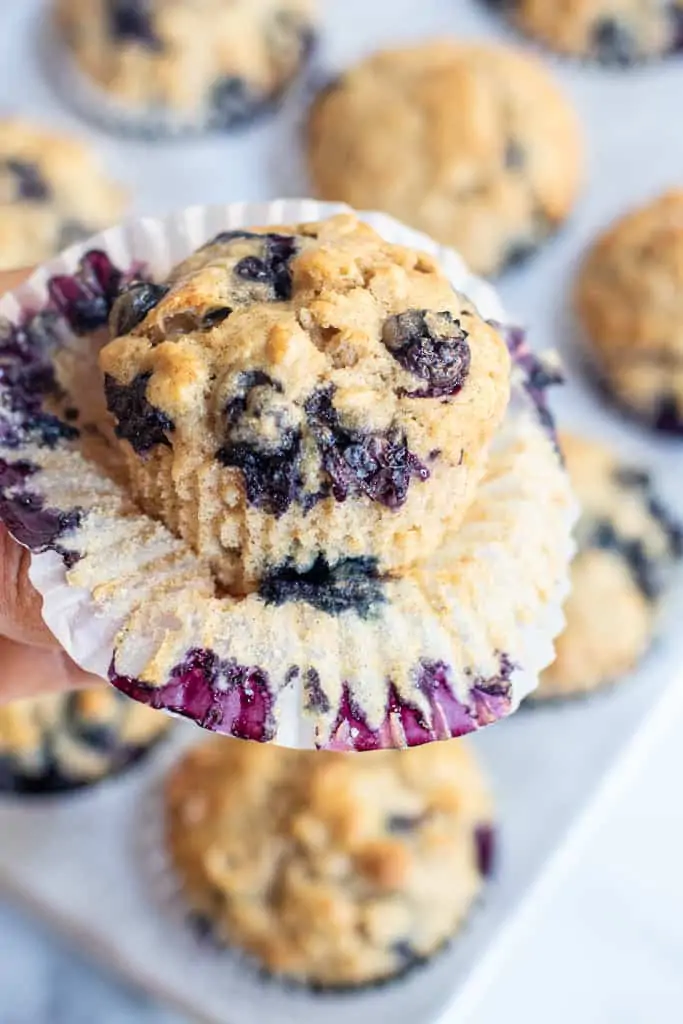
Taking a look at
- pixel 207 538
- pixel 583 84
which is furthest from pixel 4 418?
pixel 583 84

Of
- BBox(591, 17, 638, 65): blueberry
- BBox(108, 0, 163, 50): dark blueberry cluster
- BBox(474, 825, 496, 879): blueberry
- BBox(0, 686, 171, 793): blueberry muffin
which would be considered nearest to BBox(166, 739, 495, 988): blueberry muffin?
BBox(474, 825, 496, 879): blueberry

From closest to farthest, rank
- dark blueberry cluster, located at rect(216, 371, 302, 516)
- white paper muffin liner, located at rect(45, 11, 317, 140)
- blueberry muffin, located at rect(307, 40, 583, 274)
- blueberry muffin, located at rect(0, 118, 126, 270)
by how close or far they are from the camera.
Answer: dark blueberry cluster, located at rect(216, 371, 302, 516)
blueberry muffin, located at rect(0, 118, 126, 270)
blueberry muffin, located at rect(307, 40, 583, 274)
white paper muffin liner, located at rect(45, 11, 317, 140)

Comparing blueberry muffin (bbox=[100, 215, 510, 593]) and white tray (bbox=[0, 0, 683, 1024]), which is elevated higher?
blueberry muffin (bbox=[100, 215, 510, 593])

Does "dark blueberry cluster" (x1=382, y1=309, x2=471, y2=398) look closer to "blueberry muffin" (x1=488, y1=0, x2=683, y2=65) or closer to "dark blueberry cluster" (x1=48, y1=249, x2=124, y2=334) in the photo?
"dark blueberry cluster" (x1=48, y1=249, x2=124, y2=334)

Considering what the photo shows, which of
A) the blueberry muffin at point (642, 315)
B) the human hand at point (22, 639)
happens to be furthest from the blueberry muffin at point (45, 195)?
the blueberry muffin at point (642, 315)

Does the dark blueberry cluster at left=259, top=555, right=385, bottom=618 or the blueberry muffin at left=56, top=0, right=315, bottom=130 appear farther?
the blueberry muffin at left=56, top=0, right=315, bottom=130

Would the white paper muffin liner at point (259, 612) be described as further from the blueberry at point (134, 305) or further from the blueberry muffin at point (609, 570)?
the blueberry muffin at point (609, 570)

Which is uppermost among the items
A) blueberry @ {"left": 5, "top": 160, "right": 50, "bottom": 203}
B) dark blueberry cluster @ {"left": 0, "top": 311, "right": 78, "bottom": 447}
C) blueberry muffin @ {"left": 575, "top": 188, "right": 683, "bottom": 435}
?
dark blueberry cluster @ {"left": 0, "top": 311, "right": 78, "bottom": 447}

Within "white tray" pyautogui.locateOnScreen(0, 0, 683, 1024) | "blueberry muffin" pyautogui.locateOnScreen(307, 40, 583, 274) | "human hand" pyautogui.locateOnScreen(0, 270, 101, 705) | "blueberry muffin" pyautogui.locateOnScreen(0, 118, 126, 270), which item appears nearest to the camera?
"human hand" pyautogui.locateOnScreen(0, 270, 101, 705)
